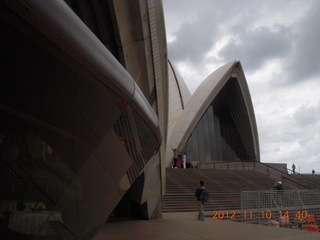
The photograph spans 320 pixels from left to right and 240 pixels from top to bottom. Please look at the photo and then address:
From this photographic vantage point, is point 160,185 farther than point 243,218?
Yes

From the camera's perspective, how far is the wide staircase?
1338 centimetres

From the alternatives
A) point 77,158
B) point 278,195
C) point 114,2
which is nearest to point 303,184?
point 278,195

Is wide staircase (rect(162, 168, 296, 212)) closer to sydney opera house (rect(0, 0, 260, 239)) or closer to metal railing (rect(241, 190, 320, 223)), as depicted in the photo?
metal railing (rect(241, 190, 320, 223))

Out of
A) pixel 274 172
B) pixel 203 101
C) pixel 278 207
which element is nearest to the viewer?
pixel 278 207

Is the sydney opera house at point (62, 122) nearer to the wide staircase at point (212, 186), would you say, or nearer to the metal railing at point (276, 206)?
the metal railing at point (276, 206)

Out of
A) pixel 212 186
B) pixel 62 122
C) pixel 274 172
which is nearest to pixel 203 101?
pixel 274 172

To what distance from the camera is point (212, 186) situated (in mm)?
16672

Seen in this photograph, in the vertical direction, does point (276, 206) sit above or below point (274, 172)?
below

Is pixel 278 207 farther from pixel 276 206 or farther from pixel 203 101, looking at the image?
pixel 203 101

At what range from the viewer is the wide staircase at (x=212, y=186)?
527 inches

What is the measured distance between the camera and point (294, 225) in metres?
9.45

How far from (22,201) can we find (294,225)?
361 inches

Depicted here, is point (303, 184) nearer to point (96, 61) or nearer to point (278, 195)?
point (278, 195)

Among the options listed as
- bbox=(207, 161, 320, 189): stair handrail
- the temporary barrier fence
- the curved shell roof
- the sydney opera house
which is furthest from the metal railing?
the curved shell roof
